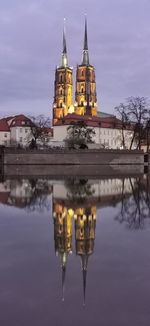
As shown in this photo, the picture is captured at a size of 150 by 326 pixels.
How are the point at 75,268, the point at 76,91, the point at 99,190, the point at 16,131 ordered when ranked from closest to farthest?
1. the point at 75,268
2. the point at 99,190
3. the point at 16,131
4. the point at 76,91

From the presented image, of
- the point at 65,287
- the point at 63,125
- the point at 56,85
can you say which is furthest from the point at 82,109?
the point at 65,287

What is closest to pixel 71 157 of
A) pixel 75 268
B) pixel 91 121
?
pixel 91 121

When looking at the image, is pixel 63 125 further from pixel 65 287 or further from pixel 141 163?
pixel 65 287

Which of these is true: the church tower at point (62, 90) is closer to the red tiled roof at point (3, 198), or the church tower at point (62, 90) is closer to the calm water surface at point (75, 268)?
the red tiled roof at point (3, 198)

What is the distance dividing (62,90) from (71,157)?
193 feet

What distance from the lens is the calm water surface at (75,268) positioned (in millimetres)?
7324

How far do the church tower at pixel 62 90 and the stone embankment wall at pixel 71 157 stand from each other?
53312mm

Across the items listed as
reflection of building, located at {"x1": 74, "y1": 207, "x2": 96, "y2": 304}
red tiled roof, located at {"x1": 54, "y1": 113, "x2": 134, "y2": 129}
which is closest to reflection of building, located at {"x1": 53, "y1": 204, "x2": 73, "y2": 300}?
reflection of building, located at {"x1": 74, "y1": 207, "x2": 96, "y2": 304}

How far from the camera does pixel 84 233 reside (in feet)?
45.9

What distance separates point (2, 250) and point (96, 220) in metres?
5.82

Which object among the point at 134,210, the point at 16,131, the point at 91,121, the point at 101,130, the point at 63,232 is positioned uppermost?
the point at 91,121

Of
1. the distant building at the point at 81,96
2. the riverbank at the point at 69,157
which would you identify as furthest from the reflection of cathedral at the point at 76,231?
the distant building at the point at 81,96

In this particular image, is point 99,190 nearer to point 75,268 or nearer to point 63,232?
point 63,232

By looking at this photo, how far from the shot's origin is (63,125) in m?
117
